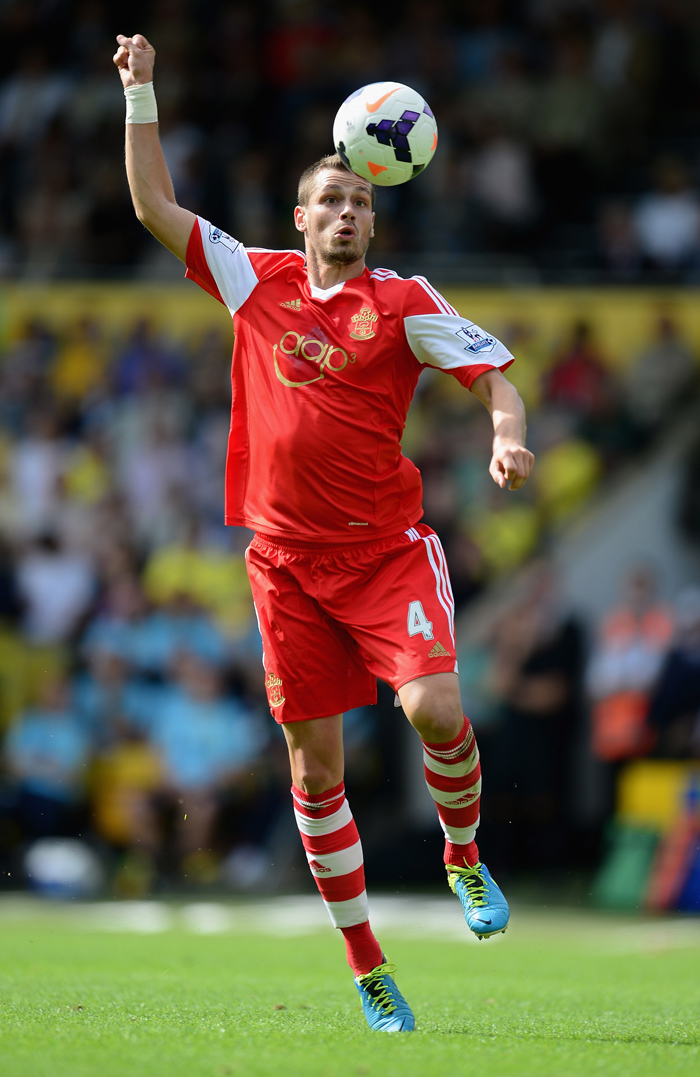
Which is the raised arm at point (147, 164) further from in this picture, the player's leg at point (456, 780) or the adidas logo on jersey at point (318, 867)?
the adidas logo on jersey at point (318, 867)

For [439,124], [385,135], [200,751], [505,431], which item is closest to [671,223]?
[439,124]

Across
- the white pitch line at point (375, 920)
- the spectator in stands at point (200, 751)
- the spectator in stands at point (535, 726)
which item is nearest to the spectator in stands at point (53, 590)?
the spectator in stands at point (200, 751)

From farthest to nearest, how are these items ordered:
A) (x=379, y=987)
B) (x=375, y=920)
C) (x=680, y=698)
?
(x=680, y=698)
(x=375, y=920)
(x=379, y=987)

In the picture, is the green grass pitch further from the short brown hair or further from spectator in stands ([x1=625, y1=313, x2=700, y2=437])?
spectator in stands ([x1=625, y1=313, x2=700, y2=437])

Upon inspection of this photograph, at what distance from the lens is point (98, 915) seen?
36.8 feet

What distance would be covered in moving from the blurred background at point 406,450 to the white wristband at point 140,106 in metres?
7.27

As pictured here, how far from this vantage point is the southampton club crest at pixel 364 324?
5859 mm

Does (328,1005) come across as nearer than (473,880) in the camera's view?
No

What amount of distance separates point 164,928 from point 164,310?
7102 millimetres

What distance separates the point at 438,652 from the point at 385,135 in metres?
2.09

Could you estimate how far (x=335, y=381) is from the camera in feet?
19.2

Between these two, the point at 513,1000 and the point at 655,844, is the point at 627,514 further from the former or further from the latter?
the point at 513,1000

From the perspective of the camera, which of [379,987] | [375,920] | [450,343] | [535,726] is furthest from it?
[535,726]

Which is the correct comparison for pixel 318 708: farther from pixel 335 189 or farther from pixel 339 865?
pixel 335 189
